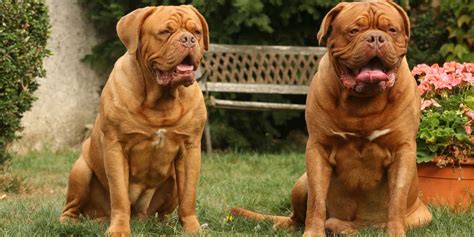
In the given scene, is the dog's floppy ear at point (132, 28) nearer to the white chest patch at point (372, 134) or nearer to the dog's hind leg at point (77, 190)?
the dog's hind leg at point (77, 190)

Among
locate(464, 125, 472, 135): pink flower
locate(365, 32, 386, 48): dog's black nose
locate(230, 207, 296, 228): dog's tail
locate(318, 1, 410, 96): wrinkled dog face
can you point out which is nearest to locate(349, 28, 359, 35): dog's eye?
locate(318, 1, 410, 96): wrinkled dog face

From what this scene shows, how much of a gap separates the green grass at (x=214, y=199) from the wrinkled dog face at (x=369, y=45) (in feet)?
2.83

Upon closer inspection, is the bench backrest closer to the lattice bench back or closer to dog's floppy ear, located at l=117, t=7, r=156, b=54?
the lattice bench back

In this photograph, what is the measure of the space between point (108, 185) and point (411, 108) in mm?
1898

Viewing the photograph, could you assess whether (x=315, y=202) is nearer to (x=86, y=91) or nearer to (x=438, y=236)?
(x=438, y=236)

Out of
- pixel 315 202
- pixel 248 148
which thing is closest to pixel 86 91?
pixel 248 148

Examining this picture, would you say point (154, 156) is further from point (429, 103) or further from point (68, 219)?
point (429, 103)

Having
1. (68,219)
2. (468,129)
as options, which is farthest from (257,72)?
(68,219)

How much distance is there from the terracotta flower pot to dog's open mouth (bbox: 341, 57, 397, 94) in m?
1.53

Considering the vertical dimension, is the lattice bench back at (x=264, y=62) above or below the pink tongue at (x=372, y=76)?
below

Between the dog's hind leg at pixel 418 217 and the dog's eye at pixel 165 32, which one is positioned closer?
the dog's eye at pixel 165 32

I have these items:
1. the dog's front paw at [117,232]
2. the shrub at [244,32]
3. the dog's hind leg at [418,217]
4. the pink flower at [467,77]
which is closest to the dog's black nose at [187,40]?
the dog's front paw at [117,232]

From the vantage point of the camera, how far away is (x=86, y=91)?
11242 millimetres

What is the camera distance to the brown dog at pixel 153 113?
5.20 metres
